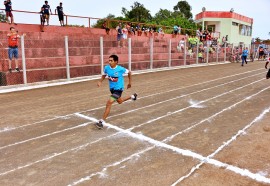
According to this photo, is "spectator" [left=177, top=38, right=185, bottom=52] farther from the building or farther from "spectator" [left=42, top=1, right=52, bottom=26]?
the building

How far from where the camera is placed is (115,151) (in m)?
4.96

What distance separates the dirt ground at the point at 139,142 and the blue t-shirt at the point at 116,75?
2.96 ft

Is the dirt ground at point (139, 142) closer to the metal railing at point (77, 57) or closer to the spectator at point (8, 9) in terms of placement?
the metal railing at point (77, 57)

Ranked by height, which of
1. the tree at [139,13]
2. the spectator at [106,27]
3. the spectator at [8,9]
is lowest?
the spectator at [106,27]

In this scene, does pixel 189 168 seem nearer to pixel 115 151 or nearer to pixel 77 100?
pixel 115 151

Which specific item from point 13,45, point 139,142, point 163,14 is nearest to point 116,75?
point 139,142

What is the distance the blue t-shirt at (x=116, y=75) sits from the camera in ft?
21.8

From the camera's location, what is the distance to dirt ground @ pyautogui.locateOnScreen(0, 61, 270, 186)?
4.02 m

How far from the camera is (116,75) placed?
6668 millimetres

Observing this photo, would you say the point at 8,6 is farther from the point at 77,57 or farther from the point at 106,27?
the point at 106,27

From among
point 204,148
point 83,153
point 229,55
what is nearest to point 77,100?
point 83,153

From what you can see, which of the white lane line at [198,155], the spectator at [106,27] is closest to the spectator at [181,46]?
the spectator at [106,27]

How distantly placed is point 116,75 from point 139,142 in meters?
1.95

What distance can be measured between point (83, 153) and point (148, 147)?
1.17m
